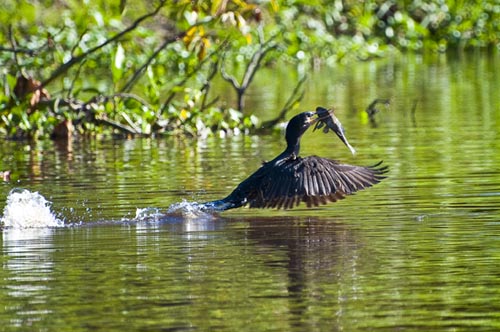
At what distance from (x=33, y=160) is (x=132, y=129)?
2613 mm

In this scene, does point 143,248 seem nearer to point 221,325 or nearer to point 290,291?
point 290,291

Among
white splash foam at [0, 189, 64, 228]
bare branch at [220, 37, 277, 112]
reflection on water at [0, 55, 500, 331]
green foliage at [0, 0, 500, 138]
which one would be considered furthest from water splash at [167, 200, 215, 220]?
bare branch at [220, 37, 277, 112]

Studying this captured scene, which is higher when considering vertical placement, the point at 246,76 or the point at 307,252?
the point at 246,76

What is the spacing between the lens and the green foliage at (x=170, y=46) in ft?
55.2

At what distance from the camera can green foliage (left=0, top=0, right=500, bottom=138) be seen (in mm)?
16828

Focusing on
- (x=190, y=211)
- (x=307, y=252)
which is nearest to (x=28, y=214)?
(x=190, y=211)

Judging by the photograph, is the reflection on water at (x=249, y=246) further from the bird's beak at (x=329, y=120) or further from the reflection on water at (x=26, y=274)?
the bird's beak at (x=329, y=120)

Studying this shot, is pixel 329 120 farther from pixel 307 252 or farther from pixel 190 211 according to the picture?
pixel 307 252

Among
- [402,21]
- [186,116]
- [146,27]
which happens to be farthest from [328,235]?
[402,21]

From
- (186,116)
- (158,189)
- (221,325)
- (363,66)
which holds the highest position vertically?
(363,66)

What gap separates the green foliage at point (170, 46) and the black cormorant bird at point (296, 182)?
540 cm

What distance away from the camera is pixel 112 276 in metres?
7.89

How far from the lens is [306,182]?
10.0 meters

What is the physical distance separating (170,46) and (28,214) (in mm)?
19643
